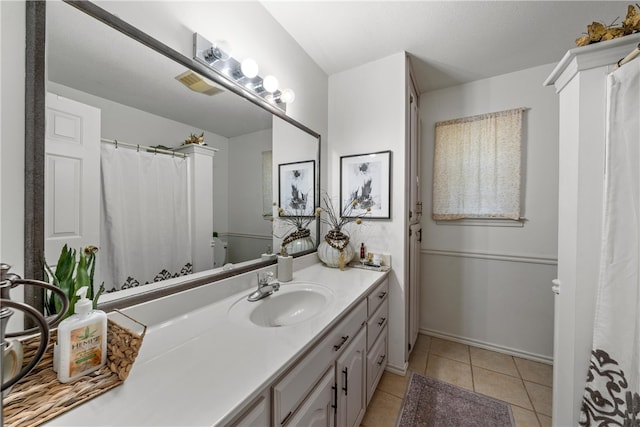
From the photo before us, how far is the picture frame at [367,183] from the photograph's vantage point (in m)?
1.82

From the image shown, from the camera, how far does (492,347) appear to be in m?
2.12

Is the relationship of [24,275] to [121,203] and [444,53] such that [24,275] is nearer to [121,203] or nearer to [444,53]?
[121,203]

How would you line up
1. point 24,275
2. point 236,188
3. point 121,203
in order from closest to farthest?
1. point 24,275
2. point 121,203
3. point 236,188

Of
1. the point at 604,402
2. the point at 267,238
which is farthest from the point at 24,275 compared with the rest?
the point at 604,402

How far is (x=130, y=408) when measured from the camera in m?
0.52

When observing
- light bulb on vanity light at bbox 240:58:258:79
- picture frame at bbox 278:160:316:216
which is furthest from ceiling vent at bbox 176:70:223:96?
picture frame at bbox 278:160:316:216

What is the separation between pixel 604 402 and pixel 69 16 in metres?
2.28

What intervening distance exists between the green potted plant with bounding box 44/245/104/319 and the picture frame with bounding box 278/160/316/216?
1.02 m

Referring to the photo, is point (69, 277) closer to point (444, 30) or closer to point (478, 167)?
point (444, 30)

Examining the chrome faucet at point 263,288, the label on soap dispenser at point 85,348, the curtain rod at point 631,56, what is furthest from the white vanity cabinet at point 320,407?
the curtain rod at point 631,56

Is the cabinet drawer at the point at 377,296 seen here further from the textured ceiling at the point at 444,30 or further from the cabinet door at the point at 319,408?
the textured ceiling at the point at 444,30

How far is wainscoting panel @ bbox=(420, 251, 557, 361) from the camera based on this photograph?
1.98 metres

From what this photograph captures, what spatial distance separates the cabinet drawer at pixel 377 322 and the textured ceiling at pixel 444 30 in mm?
1839

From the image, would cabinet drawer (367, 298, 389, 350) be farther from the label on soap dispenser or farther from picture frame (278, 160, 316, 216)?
the label on soap dispenser
